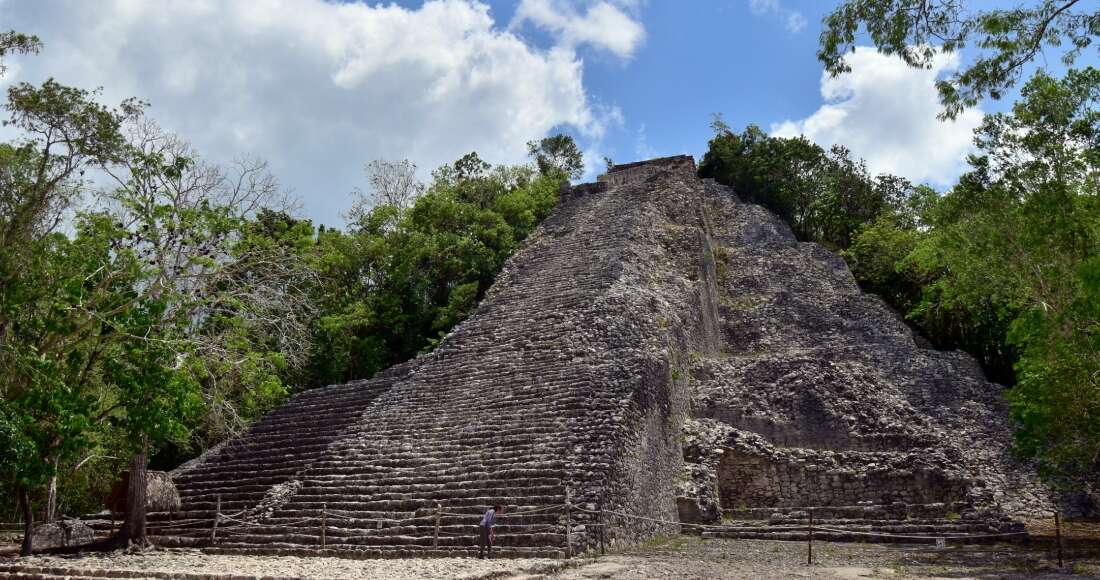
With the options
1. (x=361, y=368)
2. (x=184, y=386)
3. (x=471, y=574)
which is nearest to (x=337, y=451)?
(x=184, y=386)

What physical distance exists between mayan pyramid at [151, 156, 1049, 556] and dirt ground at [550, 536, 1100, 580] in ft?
2.73

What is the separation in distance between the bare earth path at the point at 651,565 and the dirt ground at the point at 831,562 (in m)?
0.01

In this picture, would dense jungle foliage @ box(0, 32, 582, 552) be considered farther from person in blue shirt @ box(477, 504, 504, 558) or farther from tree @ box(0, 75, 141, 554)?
person in blue shirt @ box(477, 504, 504, 558)

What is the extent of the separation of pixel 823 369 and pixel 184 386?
11.0 metres

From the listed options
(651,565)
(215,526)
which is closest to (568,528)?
(651,565)

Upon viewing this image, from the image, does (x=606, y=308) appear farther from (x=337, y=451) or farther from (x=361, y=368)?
(x=361, y=368)

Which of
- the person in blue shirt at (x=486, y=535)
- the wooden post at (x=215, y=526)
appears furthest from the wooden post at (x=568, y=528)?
the wooden post at (x=215, y=526)

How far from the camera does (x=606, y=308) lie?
15188 millimetres

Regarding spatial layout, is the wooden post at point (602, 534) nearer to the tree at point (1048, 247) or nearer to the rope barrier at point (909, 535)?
the rope barrier at point (909, 535)

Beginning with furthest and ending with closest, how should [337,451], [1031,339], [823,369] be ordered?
[823,369], [337,451], [1031,339]

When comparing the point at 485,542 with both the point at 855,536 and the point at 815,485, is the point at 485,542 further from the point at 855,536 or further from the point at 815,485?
the point at 815,485

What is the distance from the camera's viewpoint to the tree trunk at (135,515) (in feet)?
33.6

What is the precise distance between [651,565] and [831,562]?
6.83 ft

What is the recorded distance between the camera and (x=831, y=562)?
8523 millimetres
